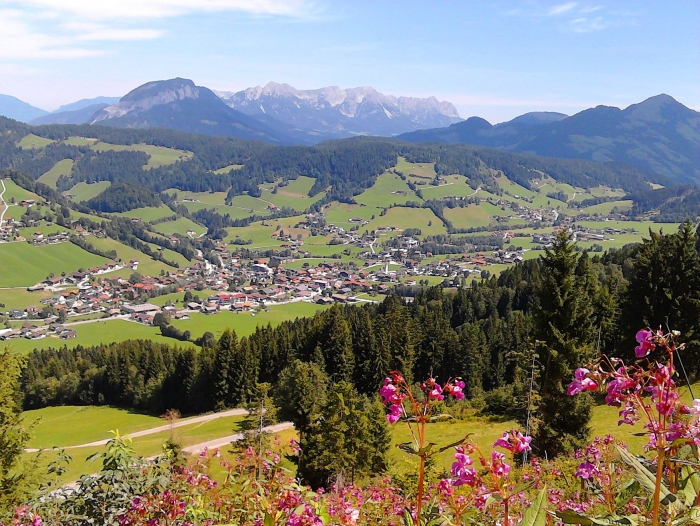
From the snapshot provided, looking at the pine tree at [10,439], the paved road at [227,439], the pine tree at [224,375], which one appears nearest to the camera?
the pine tree at [10,439]

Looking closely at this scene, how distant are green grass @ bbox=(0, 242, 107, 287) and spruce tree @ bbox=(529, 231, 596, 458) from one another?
14411 cm

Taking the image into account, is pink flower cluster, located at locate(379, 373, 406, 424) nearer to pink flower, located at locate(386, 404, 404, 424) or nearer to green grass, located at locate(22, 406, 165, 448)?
pink flower, located at locate(386, 404, 404, 424)

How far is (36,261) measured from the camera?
14250 centimetres

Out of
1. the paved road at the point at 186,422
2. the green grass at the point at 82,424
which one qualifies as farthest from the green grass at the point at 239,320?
the paved road at the point at 186,422

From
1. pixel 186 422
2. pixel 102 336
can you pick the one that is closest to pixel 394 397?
pixel 186 422

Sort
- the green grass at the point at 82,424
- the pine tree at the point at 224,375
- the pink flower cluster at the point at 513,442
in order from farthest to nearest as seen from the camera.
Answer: the pine tree at the point at 224,375 → the green grass at the point at 82,424 → the pink flower cluster at the point at 513,442

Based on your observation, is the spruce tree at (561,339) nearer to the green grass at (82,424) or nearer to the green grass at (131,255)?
the green grass at (82,424)

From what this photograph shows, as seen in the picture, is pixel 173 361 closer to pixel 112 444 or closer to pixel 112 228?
pixel 112 444

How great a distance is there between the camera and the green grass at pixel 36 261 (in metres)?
133

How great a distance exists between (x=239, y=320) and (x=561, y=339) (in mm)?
91580

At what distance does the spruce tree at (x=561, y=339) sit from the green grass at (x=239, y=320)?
253 ft

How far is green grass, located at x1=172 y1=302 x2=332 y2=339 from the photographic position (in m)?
96.4

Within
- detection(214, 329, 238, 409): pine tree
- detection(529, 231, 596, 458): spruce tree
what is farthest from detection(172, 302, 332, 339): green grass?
detection(529, 231, 596, 458): spruce tree

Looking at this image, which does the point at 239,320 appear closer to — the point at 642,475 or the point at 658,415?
the point at 642,475
